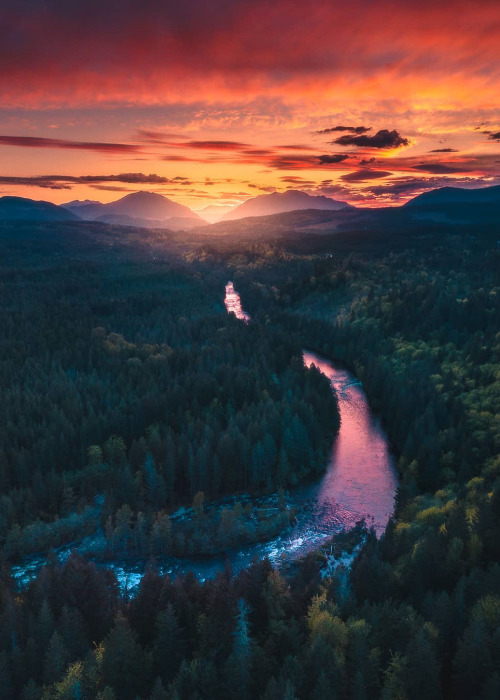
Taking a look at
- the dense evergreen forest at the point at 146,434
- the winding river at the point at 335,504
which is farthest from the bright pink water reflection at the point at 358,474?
the dense evergreen forest at the point at 146,434

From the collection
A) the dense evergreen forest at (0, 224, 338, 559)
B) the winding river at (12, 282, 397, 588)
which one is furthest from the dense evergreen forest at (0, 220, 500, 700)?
the winding river at (12, 282, 397, 588)

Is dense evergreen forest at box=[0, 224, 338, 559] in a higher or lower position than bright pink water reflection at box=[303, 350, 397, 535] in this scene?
higher

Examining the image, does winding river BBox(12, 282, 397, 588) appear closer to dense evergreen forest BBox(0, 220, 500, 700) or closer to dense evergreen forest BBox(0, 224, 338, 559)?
dense evergreen forest BBox(0, 224, 338, 559)

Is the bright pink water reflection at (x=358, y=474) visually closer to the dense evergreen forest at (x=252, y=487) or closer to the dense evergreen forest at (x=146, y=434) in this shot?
the dense evergreen forest at (x=252, y=487)

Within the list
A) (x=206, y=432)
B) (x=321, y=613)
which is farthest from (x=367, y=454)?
(x=321, y=613)

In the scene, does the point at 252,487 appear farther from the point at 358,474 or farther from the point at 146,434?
the point at 146,434

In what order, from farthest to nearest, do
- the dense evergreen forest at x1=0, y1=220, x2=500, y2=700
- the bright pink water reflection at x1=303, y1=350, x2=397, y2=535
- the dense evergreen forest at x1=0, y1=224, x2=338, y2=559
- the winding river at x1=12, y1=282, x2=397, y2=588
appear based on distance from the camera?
the bright pink water reflection at x1=303, y1=350, x2=397, y2=535, the dense evergreen forest at x1=0, y1=224, x2=338, y2=559, the winding river at x1=12, y1=282, x2=397, y2=588, the dense evergreen forest at x1=0, y1=220, x2=500, y2=700
